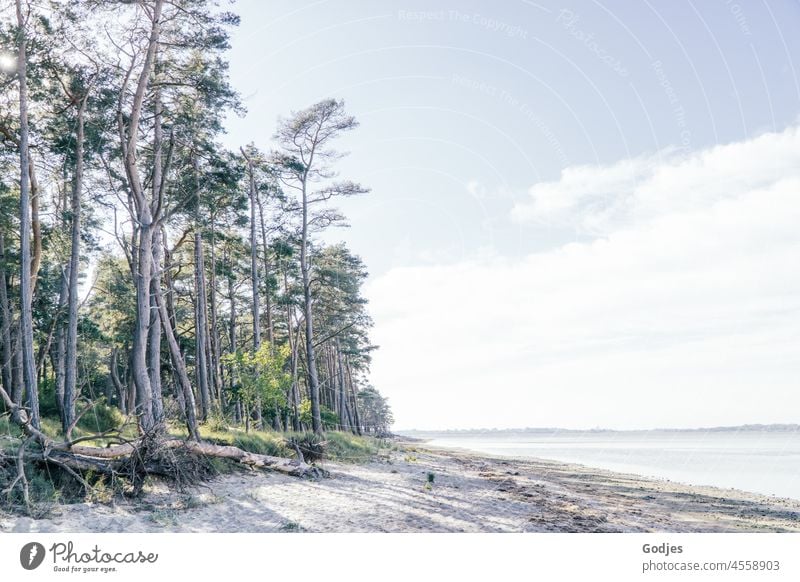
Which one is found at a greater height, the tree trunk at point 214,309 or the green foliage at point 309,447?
the tree trunk at point 214,309

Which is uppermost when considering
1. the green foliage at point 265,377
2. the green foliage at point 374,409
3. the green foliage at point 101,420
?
the green foliage at point 265,377

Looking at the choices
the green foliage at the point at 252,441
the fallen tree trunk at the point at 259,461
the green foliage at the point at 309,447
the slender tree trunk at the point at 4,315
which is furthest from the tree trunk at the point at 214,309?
Answer: the fallen tree trunk at the point at 259,461

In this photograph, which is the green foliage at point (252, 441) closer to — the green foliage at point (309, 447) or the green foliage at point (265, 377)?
the green foliage at point (309, 447)

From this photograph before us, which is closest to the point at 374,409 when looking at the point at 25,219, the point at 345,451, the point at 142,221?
the point at 345,451

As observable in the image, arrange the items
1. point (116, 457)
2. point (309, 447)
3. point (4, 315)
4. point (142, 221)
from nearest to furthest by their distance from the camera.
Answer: point (116, 457) < point (142, 221) < point (309, 447) < point (4, 315)

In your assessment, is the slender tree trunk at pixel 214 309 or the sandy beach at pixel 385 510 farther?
the slender tree trunk at pixel 214 309

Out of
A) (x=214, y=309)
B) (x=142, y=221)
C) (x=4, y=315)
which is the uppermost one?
(x=142, y=221)

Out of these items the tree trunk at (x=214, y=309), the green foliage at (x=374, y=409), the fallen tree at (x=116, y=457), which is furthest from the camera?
the green foliage at (x=374, y=409)

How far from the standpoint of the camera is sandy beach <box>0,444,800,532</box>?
499cm

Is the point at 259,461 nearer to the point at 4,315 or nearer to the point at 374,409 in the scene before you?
the point at 4,315

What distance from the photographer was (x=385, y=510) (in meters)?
5.93

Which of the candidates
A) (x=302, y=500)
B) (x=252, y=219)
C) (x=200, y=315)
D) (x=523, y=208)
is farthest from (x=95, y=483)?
(x=200, y=315)

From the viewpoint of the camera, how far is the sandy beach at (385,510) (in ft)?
16.4
